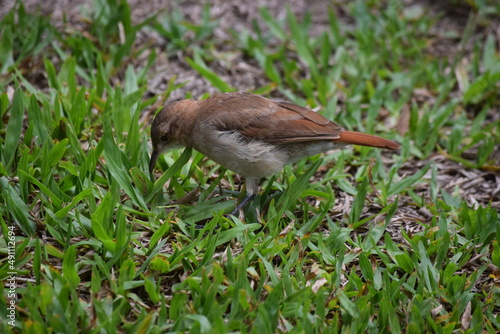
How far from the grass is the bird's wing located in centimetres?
33

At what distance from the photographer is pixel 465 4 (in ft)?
26.0

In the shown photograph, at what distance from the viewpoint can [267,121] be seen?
15.0 ft

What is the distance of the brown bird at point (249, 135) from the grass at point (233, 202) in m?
0.21

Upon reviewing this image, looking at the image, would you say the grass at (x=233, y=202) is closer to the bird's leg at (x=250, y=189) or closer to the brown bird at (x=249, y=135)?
the bird's leg at (x=250, y=189)

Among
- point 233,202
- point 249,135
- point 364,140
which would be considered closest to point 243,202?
point 233,202

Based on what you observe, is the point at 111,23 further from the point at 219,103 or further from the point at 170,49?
the point at 219,103

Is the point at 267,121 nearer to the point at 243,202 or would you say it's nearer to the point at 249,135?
the point at 249,135

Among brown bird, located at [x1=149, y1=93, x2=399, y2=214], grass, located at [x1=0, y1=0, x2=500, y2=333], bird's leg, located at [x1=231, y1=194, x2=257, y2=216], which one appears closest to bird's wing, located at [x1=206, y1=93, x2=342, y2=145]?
brown bird, located at [x1=149, y1=93, x2=399, y2=214]

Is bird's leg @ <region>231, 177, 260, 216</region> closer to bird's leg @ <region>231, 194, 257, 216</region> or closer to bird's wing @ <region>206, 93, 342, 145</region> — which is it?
bird's leg @ <region>231, 194, 257, 216</region>

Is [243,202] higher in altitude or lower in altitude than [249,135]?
lower

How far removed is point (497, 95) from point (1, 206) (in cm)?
535

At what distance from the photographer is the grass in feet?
11.8

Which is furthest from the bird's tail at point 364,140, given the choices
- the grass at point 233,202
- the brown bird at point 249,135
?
the grass at point 233,202

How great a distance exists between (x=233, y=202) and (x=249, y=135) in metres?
0.55
